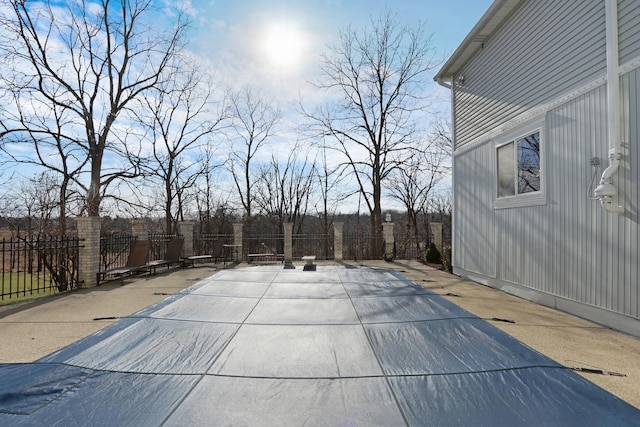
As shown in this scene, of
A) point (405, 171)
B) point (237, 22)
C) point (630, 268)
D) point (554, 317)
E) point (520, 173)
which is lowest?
point (554, 317)

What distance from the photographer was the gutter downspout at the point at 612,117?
4293mm

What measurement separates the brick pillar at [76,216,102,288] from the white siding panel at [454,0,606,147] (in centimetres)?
958

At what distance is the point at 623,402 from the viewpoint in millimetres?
2527

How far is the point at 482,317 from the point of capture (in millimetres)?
4938

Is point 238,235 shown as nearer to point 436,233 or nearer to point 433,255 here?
point 433,255

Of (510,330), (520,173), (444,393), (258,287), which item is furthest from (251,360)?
(520,173)

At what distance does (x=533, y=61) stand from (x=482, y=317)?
184 inches

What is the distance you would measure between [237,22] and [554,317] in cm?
1178

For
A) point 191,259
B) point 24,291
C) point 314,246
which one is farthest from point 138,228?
point 314,246

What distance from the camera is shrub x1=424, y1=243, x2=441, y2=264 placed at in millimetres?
11969

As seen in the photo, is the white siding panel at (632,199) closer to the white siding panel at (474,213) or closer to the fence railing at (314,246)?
the white siding panel at (474,213)

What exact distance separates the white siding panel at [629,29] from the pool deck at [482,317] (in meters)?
3.57

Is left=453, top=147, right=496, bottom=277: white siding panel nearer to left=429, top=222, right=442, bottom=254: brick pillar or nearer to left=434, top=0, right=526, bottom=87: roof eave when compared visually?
left=434, top=0, right=526, bottom=87: roof eave

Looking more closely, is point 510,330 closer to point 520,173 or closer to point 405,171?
point 520,173
